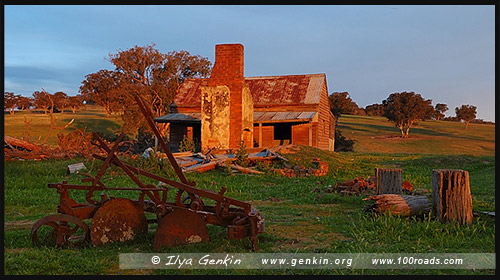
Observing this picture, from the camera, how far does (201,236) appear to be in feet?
16.7

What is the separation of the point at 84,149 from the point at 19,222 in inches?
437

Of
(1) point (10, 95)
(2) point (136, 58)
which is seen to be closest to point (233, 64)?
(2) point (136, 58)

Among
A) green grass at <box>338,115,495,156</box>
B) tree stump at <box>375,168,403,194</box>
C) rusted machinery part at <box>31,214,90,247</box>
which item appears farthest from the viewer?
green grass at <box>338,115,495,156</box>

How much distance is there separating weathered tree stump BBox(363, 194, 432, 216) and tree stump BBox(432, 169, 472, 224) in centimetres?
34

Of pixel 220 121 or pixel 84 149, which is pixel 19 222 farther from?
pixel 220 121

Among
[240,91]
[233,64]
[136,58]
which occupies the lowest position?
[240,91]

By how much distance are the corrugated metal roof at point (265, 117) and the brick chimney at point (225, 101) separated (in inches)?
249

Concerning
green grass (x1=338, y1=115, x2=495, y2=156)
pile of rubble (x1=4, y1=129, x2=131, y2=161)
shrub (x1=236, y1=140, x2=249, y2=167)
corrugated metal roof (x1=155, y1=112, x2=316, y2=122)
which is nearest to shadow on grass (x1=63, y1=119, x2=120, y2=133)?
corrugated metal roof (x1=155, y1=112, x2=316, y2=122)

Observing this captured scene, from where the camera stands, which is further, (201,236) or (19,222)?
(19,222)

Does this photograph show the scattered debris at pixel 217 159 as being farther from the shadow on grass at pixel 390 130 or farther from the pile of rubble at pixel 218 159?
the shadow on grass at pixel 390 130

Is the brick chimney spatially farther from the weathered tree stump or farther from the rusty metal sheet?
the weathered tree stump

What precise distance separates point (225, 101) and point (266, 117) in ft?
24.5

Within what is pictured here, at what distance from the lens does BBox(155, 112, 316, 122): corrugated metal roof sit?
25188 millimetres

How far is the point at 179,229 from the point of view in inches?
196
